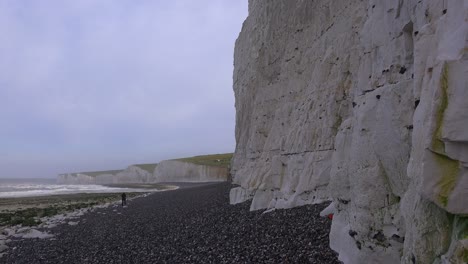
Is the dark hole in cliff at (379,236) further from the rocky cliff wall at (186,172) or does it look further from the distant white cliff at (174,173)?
the rocky cliff wall at (186,172)

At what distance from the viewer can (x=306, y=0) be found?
770 inches

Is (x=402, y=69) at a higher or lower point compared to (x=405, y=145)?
higher

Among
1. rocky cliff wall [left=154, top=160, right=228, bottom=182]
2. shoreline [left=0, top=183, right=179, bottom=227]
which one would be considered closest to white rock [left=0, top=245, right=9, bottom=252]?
shoreline [left=0, top=183, right=179, bottom=227]

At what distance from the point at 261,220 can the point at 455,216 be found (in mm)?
9010

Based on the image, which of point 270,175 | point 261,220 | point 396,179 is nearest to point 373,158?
point 396,179

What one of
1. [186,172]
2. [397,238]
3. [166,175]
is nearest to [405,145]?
[397,238]

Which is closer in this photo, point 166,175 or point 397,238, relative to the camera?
point 397,238

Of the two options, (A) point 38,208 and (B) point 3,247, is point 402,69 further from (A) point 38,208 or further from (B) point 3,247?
(A) point 38,208

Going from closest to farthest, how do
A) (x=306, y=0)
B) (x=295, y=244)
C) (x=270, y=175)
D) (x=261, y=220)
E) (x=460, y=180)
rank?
(x=460, y=180)
(x=295, y=244)
(x=261, y=220)
(x=270, y=175)
(x=306, y=0)

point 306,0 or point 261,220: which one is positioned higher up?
point 306,0

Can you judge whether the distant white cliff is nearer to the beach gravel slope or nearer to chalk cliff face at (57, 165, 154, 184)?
chalk cliff face at (57, 165, 154, 184)

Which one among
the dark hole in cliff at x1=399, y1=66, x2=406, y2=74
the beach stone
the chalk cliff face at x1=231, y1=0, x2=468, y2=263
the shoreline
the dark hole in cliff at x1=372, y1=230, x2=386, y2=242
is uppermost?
the dark hole in cliff at x1=399, y1=66, x2=406, y2=74

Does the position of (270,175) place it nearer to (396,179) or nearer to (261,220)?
(261,220)

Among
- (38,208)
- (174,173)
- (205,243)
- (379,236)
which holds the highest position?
(379,236)
